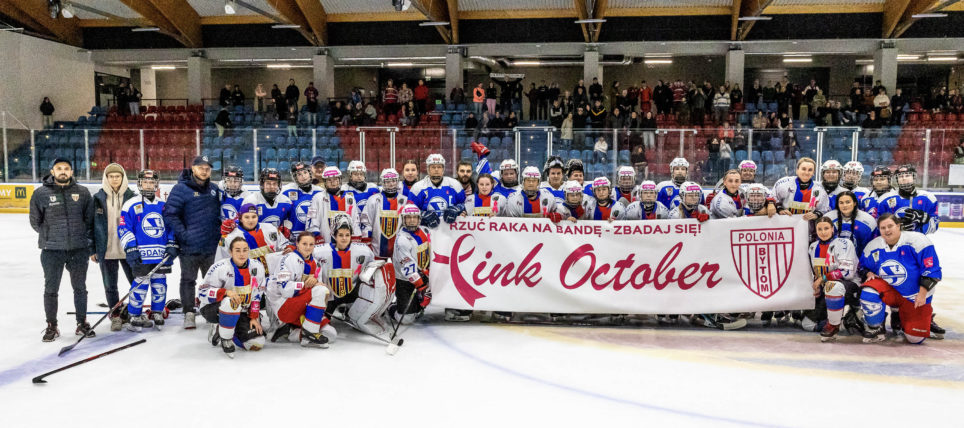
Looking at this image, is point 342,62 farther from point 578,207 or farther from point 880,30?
point 578,207

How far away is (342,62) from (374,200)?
58.8 feet

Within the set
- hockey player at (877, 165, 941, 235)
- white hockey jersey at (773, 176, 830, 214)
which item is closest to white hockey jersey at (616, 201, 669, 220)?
white hockey jersey at (773, 176, 830, 214)

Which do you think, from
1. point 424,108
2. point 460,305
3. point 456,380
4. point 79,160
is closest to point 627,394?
point 456,380

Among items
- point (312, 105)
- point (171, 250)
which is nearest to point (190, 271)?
point (171, 250)

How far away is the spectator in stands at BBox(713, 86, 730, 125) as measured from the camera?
18.2 m

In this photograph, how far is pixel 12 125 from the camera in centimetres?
1942

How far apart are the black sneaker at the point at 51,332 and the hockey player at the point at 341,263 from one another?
86.7 inches

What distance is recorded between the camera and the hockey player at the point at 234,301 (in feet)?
17.3

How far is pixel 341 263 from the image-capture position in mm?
5918

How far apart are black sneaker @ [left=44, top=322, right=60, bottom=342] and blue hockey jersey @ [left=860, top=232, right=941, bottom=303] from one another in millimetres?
6850

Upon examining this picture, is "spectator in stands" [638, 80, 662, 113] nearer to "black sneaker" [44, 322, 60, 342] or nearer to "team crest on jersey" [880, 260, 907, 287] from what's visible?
"team crest on jersey" [880, 260, 907, 287]

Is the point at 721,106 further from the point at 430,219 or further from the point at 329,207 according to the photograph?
the point at 329,207

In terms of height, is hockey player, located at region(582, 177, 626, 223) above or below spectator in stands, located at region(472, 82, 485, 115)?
below

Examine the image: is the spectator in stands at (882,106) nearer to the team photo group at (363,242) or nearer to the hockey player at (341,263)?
the team photo group at (363,242)
